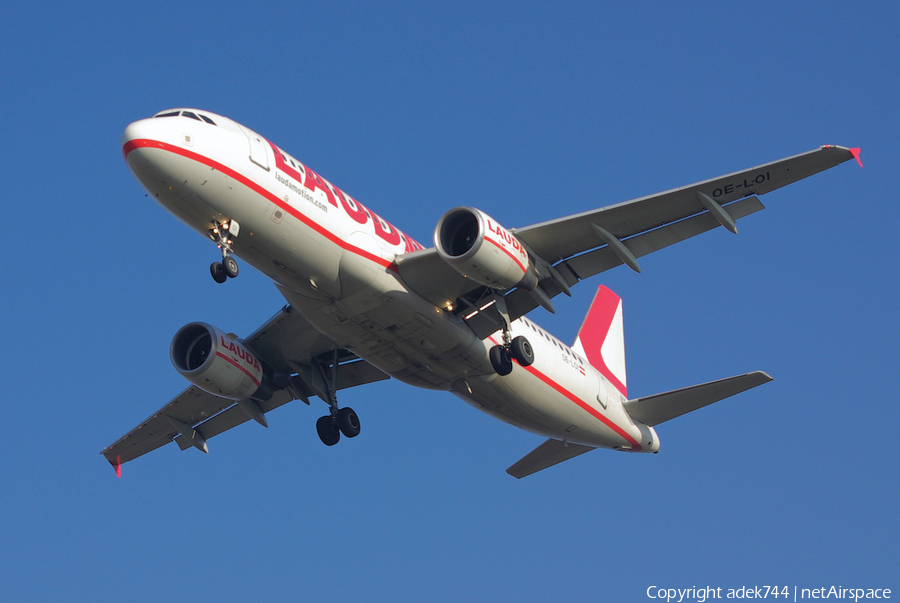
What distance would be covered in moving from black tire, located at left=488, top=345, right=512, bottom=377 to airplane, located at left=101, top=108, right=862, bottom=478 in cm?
3

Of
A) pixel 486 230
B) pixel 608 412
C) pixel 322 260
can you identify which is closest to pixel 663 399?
pixel 608 412

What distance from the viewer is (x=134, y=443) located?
31.6m

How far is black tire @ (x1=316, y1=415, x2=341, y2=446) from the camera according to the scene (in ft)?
94.6

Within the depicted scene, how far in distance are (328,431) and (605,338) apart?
11.3 m

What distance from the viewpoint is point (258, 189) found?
858 inches

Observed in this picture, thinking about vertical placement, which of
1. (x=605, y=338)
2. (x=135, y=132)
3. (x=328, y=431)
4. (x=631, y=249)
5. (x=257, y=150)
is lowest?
(x=328, y=431)

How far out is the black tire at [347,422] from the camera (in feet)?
93.8

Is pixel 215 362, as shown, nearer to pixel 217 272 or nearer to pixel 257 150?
pixel 217 272

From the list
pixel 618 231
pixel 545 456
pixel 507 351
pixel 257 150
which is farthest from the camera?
pixel 545 456

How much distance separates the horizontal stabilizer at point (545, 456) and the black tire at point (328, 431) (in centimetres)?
639

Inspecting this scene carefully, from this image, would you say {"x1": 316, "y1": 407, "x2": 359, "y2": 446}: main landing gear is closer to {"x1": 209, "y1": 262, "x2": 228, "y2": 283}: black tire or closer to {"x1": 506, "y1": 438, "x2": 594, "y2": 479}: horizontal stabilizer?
{"x1": 506, "y1": 438, "x2": 594, "y2": 479}: horizontal stabilizer

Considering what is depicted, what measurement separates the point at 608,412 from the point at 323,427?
8.50 meters

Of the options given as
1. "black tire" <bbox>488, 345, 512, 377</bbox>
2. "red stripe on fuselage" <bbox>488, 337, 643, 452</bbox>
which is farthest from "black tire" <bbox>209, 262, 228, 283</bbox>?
"red stripe on fuselage" <bbox>488, 337, 643, 452</bbox>

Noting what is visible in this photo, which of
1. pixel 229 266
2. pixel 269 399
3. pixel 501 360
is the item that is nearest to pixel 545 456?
pixel 501 360
